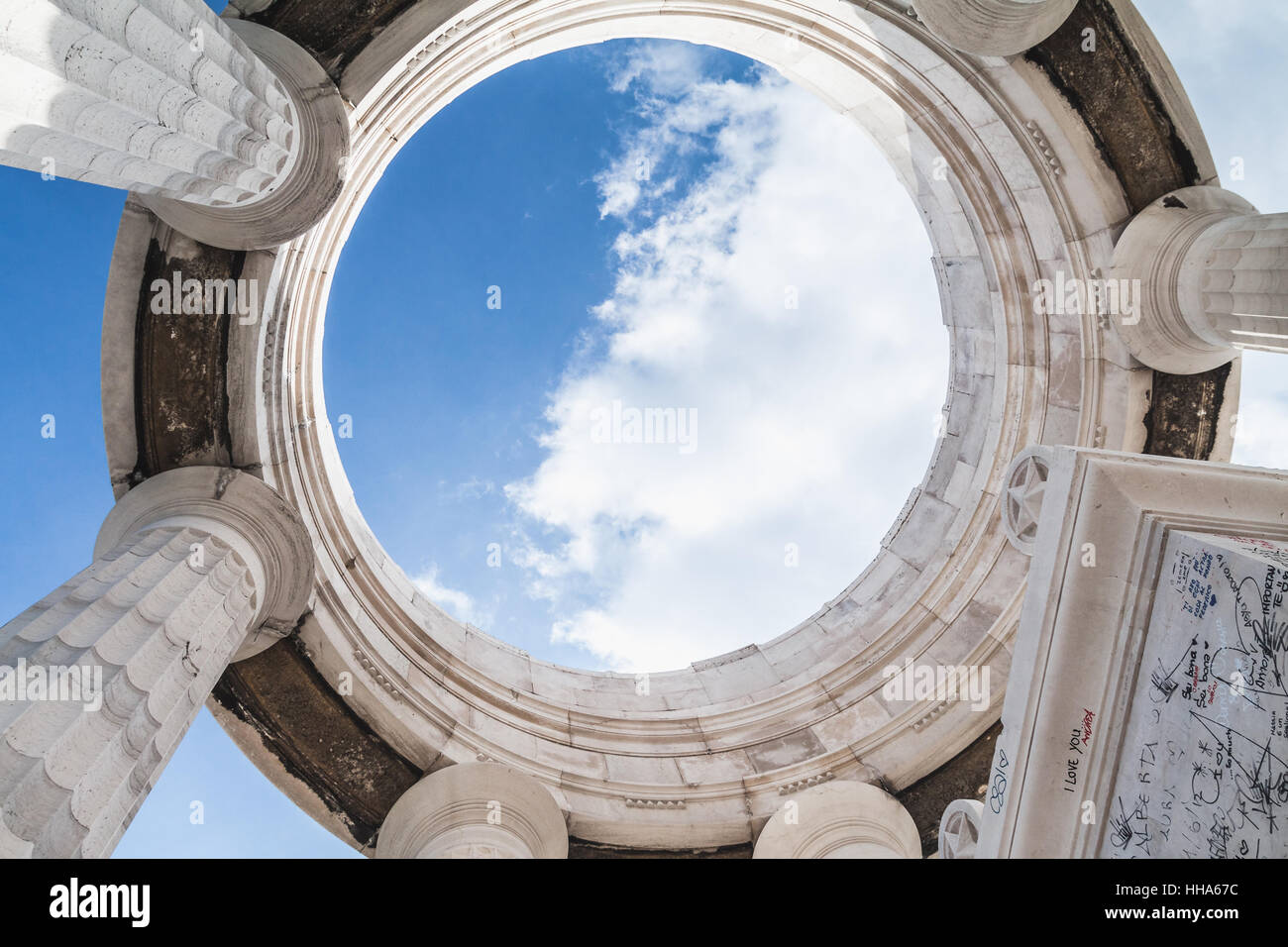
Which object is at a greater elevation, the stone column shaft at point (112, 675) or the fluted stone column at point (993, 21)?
the fluted stone column at point (993, 21)

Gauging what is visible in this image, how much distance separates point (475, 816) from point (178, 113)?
7541 mm

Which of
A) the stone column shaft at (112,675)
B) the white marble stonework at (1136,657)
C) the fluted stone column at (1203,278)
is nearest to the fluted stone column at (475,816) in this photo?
the stone column shaft at (112,675)

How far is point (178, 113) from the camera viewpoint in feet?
17.9

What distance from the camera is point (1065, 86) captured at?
956cm

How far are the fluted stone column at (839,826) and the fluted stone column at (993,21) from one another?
923 centimetres

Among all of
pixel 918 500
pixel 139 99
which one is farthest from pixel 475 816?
pixel 918 500

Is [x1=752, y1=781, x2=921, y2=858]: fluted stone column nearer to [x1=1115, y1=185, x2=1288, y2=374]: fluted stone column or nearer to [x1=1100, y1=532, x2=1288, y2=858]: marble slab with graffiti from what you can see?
[x1=1100, y1=532, x2=1288, y2=858]: marble slab with graffiti

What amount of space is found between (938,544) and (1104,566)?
7560 mm

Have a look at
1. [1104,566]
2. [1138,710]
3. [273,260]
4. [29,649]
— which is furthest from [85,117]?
[1138,710]

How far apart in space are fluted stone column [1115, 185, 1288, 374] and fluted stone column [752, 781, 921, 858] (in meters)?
6.73

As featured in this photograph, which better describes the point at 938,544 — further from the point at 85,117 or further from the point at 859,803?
the point at 85,117

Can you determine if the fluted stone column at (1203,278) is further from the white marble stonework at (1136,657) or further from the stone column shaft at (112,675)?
the stone column shaft at (112,675)

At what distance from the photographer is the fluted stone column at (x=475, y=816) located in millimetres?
8852

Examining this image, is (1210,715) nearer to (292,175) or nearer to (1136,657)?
(1136,657)
